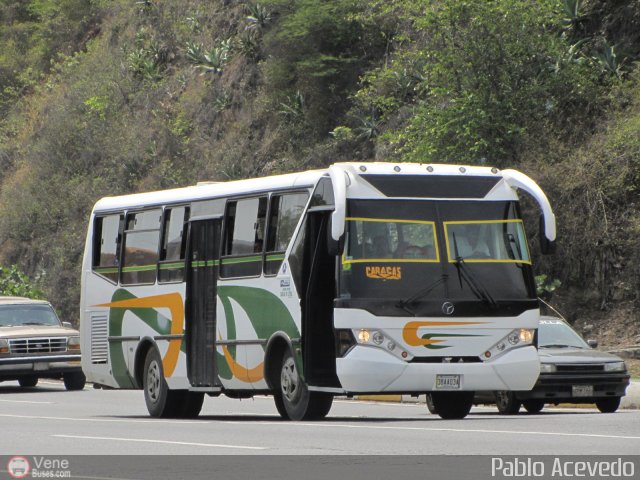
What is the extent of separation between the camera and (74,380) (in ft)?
102

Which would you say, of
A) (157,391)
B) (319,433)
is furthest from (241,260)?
(319,433)

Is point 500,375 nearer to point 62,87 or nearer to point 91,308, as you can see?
point 91,308

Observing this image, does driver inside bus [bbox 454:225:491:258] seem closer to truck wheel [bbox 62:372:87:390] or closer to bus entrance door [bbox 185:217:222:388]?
bus entrance door [bbox 185:217:222:388]

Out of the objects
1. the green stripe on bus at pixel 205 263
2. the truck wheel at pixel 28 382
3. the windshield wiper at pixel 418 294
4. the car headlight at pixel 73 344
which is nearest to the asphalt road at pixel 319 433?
the windshield wiper at pixel 418 294

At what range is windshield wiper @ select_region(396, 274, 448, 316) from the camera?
57.9 feet

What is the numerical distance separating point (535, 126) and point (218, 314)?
59.0 ft

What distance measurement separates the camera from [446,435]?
15328 mm

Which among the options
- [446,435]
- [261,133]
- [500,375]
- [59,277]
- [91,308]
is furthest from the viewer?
[59,277]

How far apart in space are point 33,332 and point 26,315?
1730 mm

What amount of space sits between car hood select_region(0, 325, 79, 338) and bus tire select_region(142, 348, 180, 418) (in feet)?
29.3

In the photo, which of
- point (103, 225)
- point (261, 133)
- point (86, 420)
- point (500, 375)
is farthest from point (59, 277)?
point (500, 375)

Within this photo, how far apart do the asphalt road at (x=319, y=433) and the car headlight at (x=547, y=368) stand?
71 centimetres
